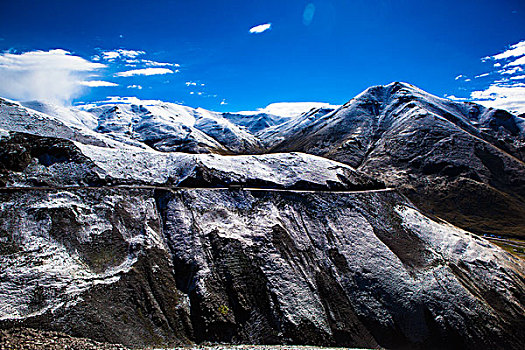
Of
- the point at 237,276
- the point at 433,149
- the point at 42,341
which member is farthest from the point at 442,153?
the point at 42,341

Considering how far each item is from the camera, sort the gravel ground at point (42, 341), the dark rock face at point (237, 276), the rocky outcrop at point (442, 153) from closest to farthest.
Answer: the gravel ground at point (42, 341), the dark rock face at point (237, 276), the rocky outcrop at point (442, 153)

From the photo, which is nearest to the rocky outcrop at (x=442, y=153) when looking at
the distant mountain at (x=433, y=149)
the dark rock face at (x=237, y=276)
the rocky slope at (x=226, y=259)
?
the distant mountain at (x=433, y=149)

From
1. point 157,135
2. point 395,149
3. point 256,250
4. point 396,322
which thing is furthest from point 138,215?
point 157,135

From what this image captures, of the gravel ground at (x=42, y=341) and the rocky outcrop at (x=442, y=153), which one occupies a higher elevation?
the rocky outcrop at (x=442, y=153)

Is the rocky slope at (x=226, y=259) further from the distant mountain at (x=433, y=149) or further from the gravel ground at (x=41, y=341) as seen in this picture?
the distant mountain at (x=433, y=149)

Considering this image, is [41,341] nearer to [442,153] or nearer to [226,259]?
[226,259]
